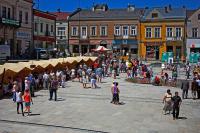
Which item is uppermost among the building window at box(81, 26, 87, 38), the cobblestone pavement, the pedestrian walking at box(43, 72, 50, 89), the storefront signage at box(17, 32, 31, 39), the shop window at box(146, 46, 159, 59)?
the building window at box(81, 26, 87, 38)

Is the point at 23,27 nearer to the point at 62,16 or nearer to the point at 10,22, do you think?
the point at 10,22

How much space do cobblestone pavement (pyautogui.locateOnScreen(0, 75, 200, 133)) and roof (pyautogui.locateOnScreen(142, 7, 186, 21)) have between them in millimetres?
40725

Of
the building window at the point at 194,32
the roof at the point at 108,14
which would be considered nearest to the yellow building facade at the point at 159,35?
the building window at the point at 194,32

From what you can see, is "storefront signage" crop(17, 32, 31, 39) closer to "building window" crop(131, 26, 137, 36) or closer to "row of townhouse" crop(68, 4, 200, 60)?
"row of townhouse" crop(68, 4, 200, 60)

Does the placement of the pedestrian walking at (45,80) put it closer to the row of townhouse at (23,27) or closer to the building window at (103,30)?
the row of townhouse at (23,27)

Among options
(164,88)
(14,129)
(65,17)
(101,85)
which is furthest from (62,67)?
(65,17)

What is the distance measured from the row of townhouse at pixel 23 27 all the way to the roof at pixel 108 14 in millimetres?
8408

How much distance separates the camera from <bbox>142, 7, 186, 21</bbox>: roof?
66.8 metres

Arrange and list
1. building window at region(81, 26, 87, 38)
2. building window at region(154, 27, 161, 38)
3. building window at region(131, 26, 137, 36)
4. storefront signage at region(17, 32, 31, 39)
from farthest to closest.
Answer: building window at region(81, 26, 87, 38), building window at region(131, 26, 137, 36), building window at region(154, 27, 161, 38), storefront signage at region(17, 32, 31, 39)

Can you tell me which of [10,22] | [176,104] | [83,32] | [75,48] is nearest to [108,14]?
[83,32]

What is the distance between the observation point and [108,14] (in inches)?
2813

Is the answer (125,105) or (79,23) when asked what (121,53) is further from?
(125,105)

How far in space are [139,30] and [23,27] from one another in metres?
22.4

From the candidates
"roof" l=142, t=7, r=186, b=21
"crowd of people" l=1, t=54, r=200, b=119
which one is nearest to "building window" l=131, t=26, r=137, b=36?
"roof" l=142, t=7, r=186, b=21
